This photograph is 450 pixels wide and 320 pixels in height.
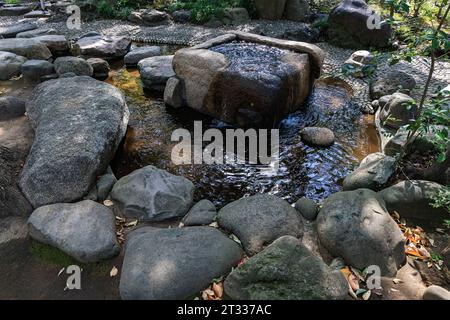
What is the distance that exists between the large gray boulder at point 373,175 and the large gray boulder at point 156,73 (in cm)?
454

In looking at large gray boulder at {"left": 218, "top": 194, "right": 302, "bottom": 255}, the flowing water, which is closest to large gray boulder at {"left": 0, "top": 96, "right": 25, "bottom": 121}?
the flowing water

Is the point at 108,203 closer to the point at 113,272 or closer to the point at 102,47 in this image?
the point at 113,272

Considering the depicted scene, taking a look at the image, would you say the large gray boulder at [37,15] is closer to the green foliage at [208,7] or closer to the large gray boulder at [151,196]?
the green foliage at [208,7]

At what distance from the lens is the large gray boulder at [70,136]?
157 inches

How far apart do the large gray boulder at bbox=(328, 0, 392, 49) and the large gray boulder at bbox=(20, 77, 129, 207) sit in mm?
7137

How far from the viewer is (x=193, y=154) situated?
543cm

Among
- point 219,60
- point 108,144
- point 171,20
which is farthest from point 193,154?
point 171,20

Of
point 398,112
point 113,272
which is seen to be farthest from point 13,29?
point 398,112

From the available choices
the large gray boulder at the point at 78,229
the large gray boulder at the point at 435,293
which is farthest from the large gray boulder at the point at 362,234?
the large gray boulder at the point at 78,229

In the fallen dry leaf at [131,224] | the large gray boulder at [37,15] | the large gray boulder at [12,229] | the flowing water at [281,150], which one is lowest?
the flowing water at [281,150]

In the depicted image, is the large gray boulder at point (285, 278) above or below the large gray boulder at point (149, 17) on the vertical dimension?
below

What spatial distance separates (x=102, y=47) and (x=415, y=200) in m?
8.22

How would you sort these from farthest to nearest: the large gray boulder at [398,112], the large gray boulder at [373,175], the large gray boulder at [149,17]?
the large gray boulder at [149,17] < the large gray boulder at [398,112] < the large gray boulder at [373,175]

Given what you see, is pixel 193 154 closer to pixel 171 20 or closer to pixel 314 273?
pixel 314 273
